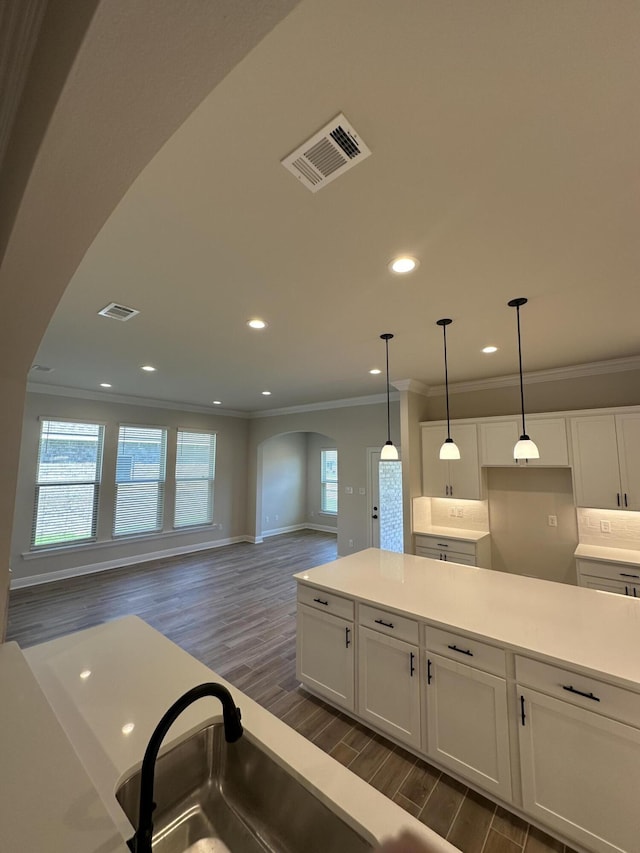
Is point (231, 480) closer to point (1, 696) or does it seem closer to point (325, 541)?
point (325, 541)

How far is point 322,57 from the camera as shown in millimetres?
942

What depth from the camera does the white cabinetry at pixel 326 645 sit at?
7.48 ft

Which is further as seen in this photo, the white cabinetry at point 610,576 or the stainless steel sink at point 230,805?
the white cabinetry at point 610,576

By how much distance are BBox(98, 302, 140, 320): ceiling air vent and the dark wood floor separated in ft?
9.89

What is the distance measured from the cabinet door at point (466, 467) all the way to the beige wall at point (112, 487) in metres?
4.78

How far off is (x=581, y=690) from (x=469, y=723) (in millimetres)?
625

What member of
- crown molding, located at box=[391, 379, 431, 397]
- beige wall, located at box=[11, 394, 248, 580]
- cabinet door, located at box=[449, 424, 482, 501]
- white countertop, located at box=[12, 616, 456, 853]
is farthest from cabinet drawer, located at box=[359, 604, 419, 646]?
beige wall, located at box=[11, 394, 248, 580]

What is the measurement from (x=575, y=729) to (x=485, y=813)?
715mm

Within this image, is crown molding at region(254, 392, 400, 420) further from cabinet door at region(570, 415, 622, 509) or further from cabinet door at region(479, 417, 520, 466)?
cabinet door at region(570, 415, 622, 509)

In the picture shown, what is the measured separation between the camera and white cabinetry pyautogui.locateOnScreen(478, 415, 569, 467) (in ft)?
12.2

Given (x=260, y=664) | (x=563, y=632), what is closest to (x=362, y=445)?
(x=260, y=664)

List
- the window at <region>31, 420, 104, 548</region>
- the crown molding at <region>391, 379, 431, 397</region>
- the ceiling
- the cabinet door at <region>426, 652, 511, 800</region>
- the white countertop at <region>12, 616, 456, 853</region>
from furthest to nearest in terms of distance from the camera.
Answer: the window at <region>31, 420, 104, 548</region>
the crown molding at <region>391, 379, 431, 397</region>
the cabinet door at <region>426, 652, 511, 800</region>
the ceiling
the white countertop at <region>12, 616, 456, 853</region>

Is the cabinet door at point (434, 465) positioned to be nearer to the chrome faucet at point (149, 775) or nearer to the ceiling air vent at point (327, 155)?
the ceiling air vent at point (327, 155)

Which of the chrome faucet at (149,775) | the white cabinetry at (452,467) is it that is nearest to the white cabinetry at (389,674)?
the chrome faucet at (149,775)
